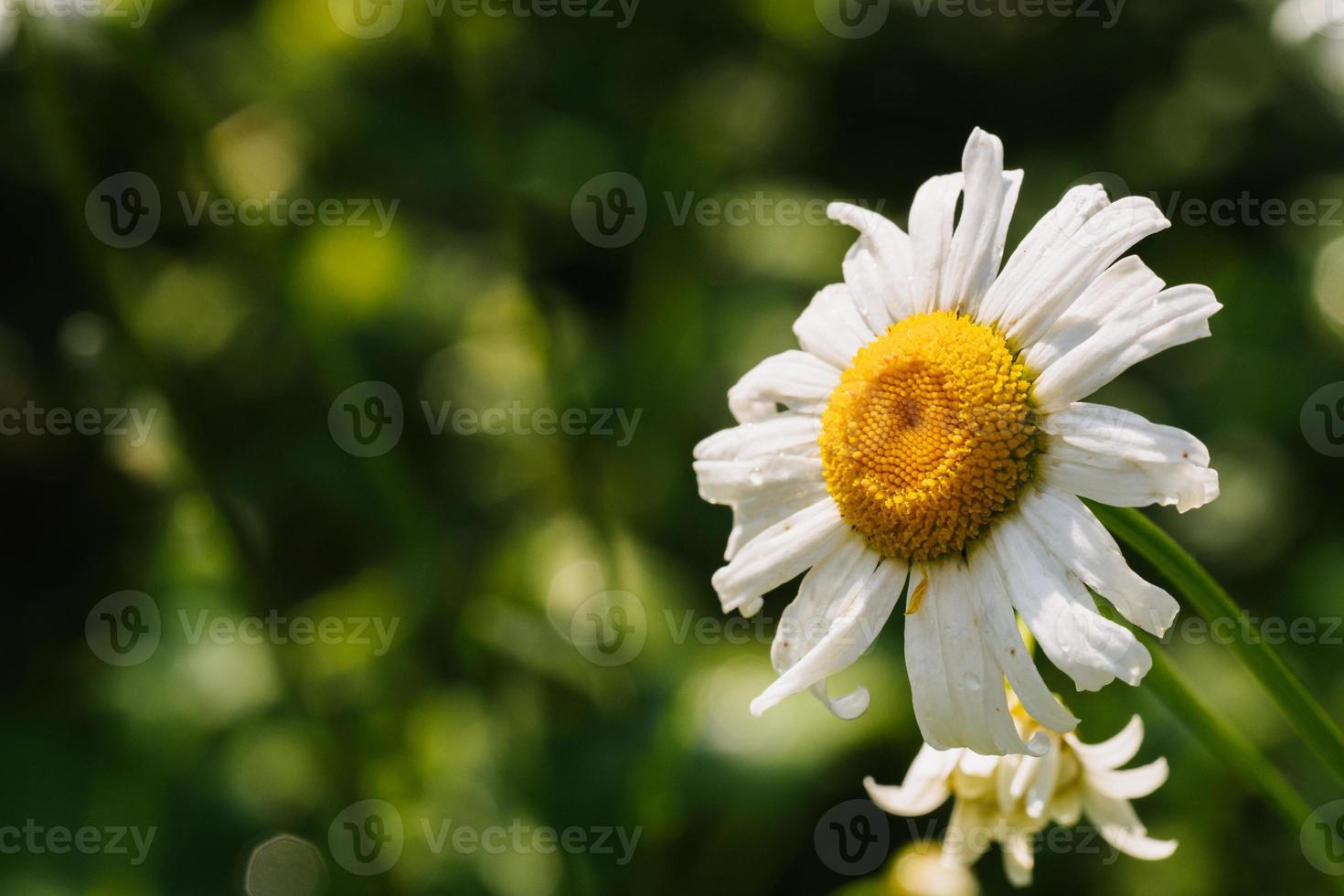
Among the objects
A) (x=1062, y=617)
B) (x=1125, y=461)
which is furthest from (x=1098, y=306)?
(x=1062, y=617)

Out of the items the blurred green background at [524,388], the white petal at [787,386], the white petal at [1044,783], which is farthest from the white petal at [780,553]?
the blurred green background at [524,388]

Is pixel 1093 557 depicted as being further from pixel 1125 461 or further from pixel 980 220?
pixel 980 220

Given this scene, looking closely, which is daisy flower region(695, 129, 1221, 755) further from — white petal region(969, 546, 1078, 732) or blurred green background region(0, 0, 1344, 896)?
blurred green background region(0, 0, 1344, 896)

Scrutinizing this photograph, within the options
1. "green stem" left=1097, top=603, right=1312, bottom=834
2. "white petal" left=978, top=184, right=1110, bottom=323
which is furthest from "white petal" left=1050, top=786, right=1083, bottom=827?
"white petal" left=978, top=184, right=1110, bottom=323

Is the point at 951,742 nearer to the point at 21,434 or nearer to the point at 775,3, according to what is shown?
the point at 775,3

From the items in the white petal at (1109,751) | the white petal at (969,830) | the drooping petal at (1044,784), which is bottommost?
the white petal at (969,830)

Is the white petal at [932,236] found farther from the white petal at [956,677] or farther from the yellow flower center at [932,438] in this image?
the white petal at [956,677]
